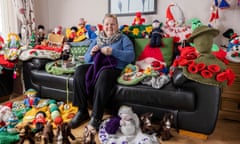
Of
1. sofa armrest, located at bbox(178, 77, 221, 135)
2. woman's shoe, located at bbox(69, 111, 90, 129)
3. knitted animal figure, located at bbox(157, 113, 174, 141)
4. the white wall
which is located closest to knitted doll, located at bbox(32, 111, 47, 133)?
woman's shoe, located at bbox(69, 111, 90, 129)

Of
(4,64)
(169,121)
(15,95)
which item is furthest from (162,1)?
(15,95)

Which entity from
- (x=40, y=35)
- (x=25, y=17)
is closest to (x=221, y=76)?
(x=40, y=35)

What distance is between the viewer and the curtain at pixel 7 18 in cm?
248

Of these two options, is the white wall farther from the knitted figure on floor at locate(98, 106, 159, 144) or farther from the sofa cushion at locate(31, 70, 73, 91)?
the knitted figure on floor at locate(98, 106, 159, 144)

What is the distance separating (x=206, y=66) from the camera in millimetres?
1347

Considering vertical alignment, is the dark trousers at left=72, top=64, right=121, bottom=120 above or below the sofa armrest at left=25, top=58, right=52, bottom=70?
below

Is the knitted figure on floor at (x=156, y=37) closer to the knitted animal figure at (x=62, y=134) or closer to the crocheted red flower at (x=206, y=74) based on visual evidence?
the crocheted red flower at (x=206, y=74)

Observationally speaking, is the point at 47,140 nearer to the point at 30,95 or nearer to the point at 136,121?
the point at 136,121

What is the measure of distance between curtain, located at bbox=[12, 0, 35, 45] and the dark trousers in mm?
1293

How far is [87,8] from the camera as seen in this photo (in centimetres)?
265

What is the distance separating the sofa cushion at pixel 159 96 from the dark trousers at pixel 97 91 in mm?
95

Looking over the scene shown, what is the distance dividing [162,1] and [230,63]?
0.98 m

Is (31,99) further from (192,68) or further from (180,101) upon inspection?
(192,68)

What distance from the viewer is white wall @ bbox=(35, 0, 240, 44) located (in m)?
1.94
